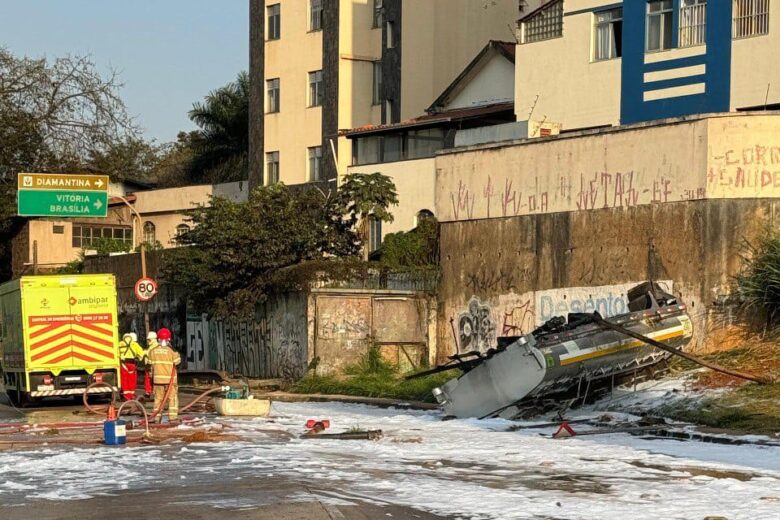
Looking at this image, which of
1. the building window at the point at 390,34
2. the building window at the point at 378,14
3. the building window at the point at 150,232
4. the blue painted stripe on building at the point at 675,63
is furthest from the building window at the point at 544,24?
the building window at the point at 150,232

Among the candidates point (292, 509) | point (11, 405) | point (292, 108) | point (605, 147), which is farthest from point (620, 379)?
point (292, 108)

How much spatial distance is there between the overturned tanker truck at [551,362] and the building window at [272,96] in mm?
36098

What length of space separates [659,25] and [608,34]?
2.30 m

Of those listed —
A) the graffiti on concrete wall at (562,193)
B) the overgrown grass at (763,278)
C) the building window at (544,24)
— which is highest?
the building window at (544,24)

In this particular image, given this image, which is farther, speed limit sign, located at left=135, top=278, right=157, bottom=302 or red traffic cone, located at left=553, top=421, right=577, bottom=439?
speed limit sign, located at left=135, top=278, right=157, bottom=302

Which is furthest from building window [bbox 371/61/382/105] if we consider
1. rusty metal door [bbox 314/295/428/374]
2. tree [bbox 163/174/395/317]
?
rusty metal door [bbox 314/295/428/374]

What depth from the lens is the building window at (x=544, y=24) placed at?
42.8 m

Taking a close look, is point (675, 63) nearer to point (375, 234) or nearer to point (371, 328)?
point (371, 328)

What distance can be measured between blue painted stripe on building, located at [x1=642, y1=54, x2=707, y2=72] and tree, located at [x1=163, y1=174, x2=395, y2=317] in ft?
28.9

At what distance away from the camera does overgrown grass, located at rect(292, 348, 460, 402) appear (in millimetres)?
28125

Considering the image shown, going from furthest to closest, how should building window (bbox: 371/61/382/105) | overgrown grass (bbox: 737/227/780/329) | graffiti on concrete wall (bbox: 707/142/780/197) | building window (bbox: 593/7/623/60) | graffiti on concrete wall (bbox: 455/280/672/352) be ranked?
1. building window (bbox: 371/61/382/105)
2. building window (bbox: 593/7/623/60)
3. graffiti on concrete wall (bbox: 455/280/672/352)
4. graffiti on concrete wall (bbox: 707/142/780/197)
5. overgrown grass (bbox: 737/227/780/329)

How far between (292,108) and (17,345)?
28.5 meters

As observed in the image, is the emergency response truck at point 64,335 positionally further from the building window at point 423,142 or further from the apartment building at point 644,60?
the building window at point 423,142

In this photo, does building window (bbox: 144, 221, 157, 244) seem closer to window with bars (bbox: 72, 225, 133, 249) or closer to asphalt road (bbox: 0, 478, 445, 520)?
window with bars (bbox: 72, 225, 133, 249)
